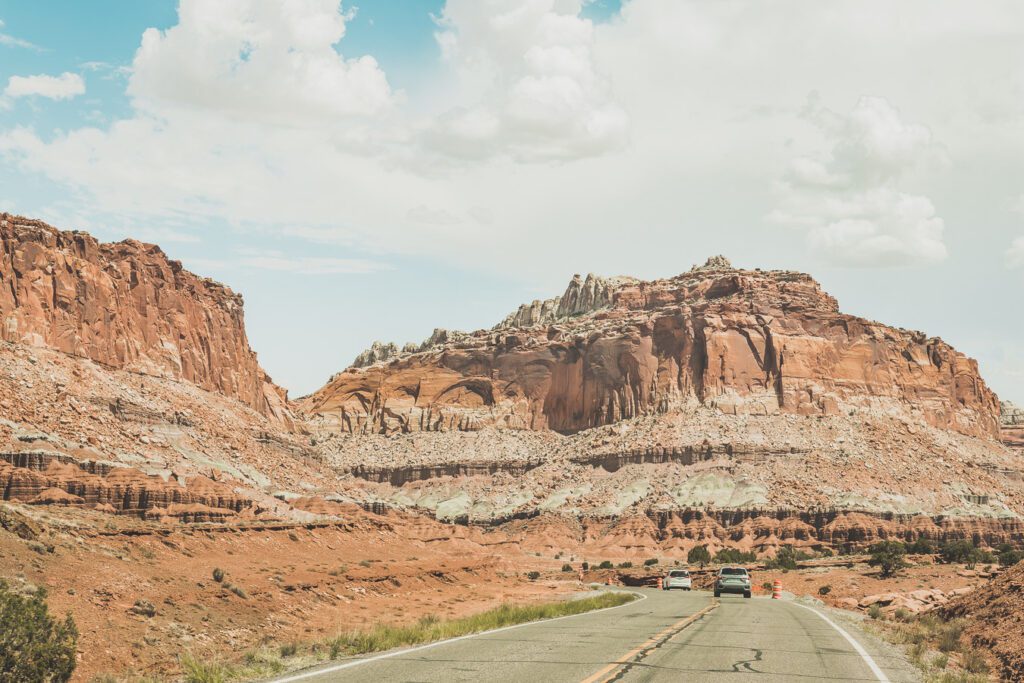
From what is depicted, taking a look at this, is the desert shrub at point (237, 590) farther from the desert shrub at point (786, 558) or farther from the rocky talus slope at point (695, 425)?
the rocky talus slope at point (695, 425)

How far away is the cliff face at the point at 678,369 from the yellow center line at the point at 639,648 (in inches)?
4015

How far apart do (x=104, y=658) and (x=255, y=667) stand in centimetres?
243

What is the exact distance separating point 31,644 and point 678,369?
123m

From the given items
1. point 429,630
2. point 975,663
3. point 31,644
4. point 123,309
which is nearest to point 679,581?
point 429,630

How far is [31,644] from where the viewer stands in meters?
12.6

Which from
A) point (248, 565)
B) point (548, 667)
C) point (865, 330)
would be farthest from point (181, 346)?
point (548, 667)

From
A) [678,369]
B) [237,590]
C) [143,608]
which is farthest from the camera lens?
[678,369]

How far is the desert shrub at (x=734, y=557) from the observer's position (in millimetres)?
81375

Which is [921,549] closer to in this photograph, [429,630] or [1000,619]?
[1000,619]

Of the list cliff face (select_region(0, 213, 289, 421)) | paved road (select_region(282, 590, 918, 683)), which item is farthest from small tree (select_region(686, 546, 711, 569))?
paved road (select_region(282, 590, 918, 683))

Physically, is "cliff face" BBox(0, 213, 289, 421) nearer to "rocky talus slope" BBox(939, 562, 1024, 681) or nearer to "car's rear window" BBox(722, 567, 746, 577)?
"car's rear window" BBox(722, 567, 746, 577)

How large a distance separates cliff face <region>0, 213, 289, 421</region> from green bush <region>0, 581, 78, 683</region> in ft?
246

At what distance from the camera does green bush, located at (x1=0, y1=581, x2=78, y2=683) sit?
12.2m

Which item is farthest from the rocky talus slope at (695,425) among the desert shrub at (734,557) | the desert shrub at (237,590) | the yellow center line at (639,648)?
the desert shrub at (237,590)
